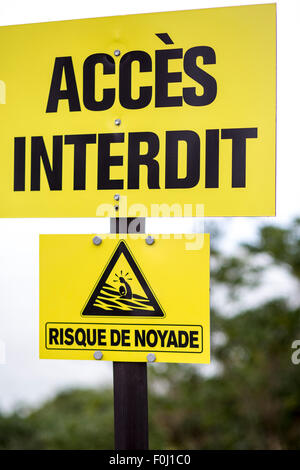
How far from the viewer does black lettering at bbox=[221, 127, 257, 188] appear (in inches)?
54.3

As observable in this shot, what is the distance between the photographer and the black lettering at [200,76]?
141 centimetres

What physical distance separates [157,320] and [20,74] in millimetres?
844

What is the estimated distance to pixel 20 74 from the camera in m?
1.51

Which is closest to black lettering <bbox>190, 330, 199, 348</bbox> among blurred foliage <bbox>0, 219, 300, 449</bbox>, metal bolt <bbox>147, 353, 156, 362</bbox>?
metal bolt <bbox>147, 353, 156, 362</bbox>

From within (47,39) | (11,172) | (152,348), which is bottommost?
(152,348)

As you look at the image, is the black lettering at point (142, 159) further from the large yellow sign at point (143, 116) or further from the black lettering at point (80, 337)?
the black lettering at point (80, 337)

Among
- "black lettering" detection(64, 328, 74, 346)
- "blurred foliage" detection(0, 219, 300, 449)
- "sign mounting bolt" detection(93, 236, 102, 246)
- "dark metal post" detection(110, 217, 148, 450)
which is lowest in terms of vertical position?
"blurred foliage" detection(0, 219, 300, 449)

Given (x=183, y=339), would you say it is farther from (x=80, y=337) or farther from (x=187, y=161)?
(x=187, y=161)

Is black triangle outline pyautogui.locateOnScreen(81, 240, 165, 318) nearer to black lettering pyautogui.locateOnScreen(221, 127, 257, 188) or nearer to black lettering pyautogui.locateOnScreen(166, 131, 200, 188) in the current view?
black lettering pyautogui.locateOnScreen(166, 131, 200, 188)

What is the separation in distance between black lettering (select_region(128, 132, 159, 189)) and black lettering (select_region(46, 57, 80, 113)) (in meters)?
0.21

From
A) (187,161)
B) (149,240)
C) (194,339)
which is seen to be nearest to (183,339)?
(194,339)
